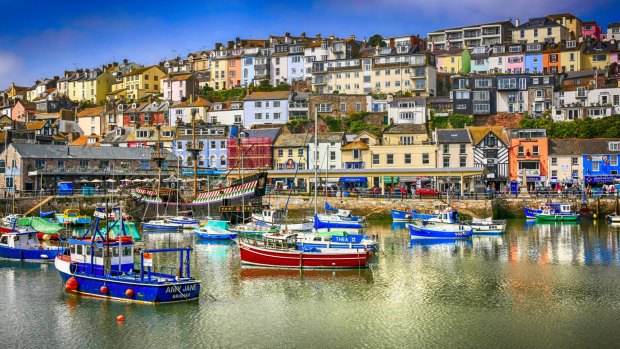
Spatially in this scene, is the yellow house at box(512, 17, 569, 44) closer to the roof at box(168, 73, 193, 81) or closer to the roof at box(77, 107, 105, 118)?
the roof at box(168, 73, 193, 81)

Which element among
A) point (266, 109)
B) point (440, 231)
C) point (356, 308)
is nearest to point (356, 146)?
point (266, 109)

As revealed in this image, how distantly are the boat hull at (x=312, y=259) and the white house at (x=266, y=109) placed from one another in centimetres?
6138

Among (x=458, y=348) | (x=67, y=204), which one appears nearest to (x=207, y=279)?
(x=458, y=348)

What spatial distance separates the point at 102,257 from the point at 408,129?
5698 cm

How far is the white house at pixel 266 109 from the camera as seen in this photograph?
99.5 meters

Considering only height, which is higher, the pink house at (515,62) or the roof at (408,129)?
the pink house at (515,62)

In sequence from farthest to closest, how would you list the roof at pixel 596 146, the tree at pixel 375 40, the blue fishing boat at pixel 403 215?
the tree at pixel 375 40 → the roof at pixel 596 146 → the blue fishing boat at pixel 403 215

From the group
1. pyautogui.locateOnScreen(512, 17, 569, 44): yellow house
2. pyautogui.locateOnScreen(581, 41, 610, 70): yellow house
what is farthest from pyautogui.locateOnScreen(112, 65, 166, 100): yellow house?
pyautogui.locateOnScreen(581, 41, 610, 70): yellow house

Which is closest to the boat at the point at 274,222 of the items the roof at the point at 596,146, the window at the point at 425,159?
the window at the point at 425,159

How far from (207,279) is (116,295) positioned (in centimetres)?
671

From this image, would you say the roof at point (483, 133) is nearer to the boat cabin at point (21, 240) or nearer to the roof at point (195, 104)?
the roof at point (195, 104)

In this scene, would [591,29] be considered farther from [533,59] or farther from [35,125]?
[35,125]

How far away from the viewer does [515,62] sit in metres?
109

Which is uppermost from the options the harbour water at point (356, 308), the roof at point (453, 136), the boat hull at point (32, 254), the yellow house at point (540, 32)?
the yellow house at point (540, 32)
